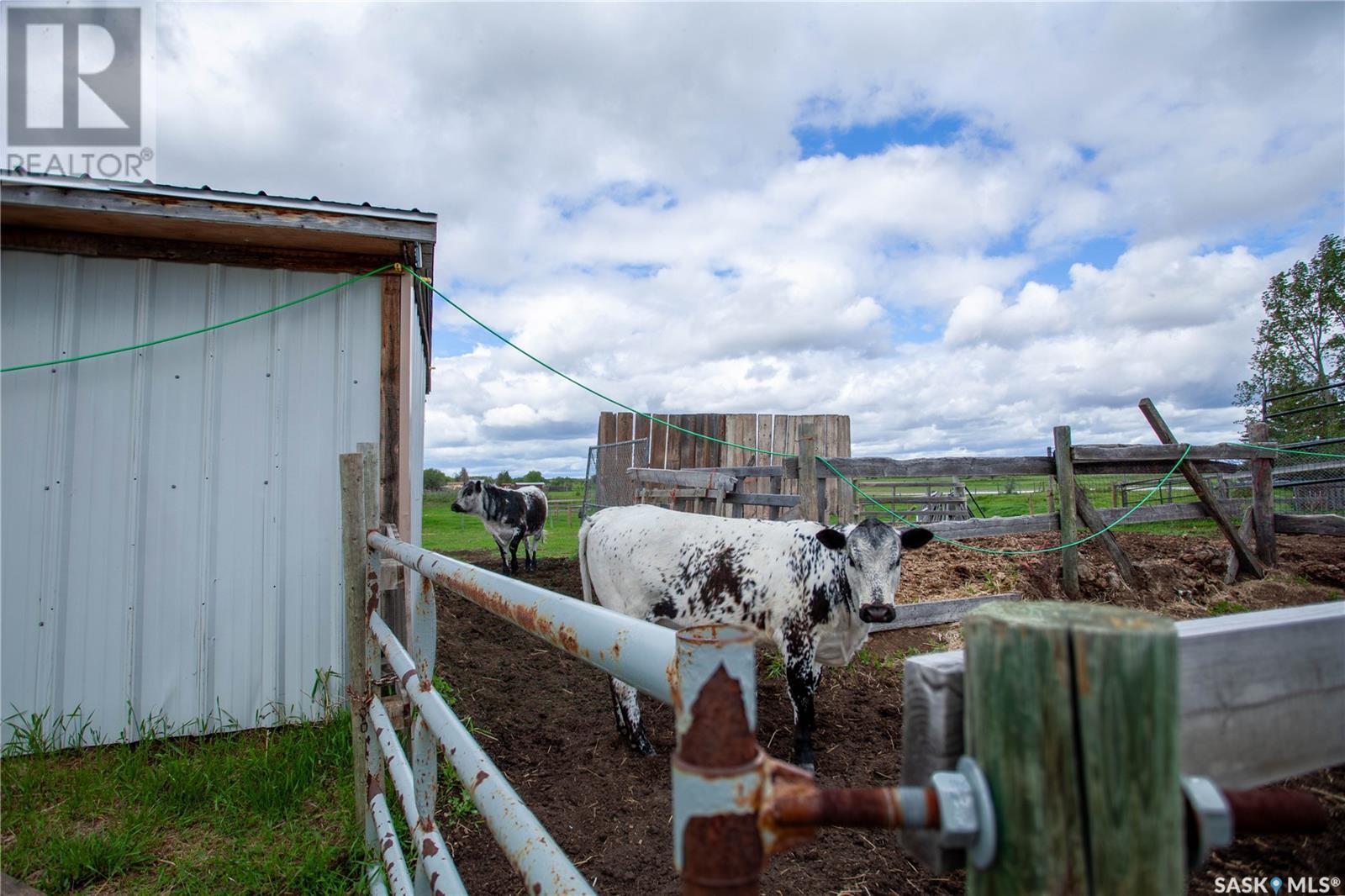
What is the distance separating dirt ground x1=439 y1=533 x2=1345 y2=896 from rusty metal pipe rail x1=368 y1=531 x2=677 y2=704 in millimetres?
2128

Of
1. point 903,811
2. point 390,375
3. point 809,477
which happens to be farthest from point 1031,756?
point 809,477

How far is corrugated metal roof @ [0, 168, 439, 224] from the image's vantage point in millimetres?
3801

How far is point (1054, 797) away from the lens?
2.02ft

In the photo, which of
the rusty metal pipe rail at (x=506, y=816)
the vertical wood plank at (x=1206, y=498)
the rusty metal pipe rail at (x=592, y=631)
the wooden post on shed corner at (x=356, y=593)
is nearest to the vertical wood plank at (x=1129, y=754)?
the rusty metal pipe rail at (x=592, y=631)

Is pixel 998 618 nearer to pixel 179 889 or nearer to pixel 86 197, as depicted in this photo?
pixel 179 889

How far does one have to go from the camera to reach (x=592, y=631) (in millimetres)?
964

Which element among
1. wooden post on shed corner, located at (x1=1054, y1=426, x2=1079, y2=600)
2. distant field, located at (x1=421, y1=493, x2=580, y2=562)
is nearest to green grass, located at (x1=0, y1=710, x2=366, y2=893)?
wooden post on shed corner, located at (x1=1054, y1=426, x2=1079, y2=600)

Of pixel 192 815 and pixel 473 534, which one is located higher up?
pixel 192 815

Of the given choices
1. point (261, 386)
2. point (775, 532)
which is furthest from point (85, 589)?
point (775, 532)

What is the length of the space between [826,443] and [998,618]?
41.6ft

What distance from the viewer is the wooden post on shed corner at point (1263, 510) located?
7.71 meters

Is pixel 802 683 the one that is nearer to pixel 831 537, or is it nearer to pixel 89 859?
pixel 831 537

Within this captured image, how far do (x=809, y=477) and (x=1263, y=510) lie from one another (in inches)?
225

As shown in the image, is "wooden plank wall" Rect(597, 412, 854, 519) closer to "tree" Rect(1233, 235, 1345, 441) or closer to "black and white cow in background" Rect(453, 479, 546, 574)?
"black and white cow in background" Rect(453, 479, 546, 574)
